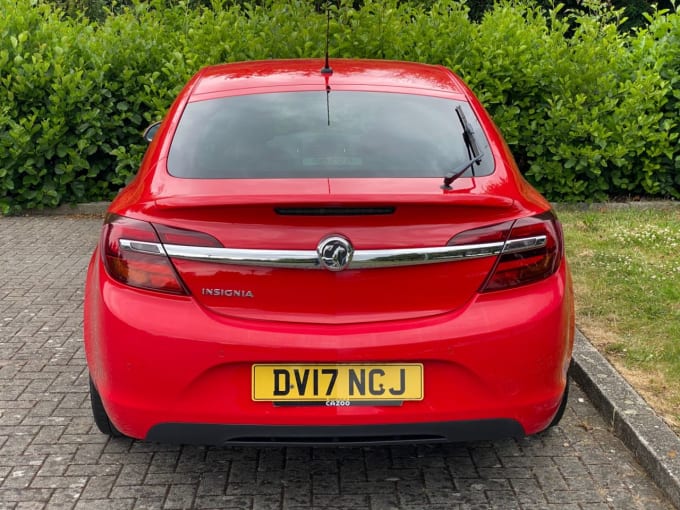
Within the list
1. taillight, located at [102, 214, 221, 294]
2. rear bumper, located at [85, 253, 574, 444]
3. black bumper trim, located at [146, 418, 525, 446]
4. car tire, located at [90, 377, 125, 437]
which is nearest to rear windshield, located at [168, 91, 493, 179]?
taillight, located at [102, 214, 221, 294]

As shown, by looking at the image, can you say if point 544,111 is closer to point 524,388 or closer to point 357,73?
point 357,73

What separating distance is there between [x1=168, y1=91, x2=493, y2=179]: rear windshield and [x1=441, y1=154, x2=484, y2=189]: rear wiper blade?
3 cm

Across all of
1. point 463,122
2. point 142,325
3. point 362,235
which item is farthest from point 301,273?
point 463,122

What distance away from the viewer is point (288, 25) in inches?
393

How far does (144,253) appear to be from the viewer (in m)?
3.43

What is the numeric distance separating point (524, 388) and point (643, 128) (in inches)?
269

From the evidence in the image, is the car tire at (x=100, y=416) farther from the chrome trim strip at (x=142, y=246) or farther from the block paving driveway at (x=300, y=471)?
the chrome trim strip at (x=142, y=246)

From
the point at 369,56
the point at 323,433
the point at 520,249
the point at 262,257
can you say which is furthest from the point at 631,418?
the point at 369,56

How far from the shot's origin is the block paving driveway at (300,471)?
380 centimetres

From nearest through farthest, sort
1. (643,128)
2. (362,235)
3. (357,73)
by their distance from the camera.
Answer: (362,235) < (357,73) < (643,128)

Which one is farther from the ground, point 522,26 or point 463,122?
point 463,122

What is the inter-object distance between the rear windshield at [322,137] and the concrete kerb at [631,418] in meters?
1.38

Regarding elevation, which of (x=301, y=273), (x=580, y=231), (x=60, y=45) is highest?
(x=301, y=273)

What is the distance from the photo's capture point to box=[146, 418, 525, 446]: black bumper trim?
3.36 m
